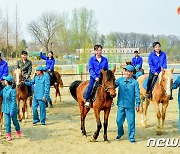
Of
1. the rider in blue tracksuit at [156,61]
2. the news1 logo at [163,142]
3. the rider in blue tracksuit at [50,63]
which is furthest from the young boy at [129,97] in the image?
the rider in blue tracksuit at [50,63]

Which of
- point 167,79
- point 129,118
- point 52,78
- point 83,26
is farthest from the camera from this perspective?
point 83,26

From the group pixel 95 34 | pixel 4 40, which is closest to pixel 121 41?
pixel 95 34

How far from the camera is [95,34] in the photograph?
38.9 meters

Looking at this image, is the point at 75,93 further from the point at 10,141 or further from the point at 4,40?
the point at 4,40

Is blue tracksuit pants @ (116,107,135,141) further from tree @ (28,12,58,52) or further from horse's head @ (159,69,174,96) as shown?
tree @ (28,12,58,52)

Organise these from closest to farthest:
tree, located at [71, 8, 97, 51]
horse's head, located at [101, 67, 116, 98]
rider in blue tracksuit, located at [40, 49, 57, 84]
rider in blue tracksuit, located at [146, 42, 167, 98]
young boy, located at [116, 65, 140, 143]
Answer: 1. horse's head, located at [101, 67, 116, 98]
2. young boy, located at [116, 65, 140, 143]
3. rider in blue tracksuit, located at [146, 42, 167, 98]
4. rider in blue tracksuit, located at [40, 49, 57, 84]
5. tree, located at [71, 8, 97, 51]

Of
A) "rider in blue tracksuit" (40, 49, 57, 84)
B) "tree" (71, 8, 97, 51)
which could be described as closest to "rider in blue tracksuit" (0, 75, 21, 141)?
"rider in blue tracksuit" (40, 49, 57, 84)

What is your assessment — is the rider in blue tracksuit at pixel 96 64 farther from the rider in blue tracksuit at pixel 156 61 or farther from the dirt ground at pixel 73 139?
the rider in blue tracksuit at pixel 156 61

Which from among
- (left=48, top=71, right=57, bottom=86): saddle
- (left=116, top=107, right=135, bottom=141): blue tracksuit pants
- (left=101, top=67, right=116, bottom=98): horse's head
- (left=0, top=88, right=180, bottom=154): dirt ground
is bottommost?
(left=0, top=88, right=180, bottom=154): dirt ground

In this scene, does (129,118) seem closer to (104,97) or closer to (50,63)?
(104,97)

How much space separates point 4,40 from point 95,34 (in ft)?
58.9

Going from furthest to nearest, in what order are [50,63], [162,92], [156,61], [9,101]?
1. [50,63]
2. [156,61]
3. [162,92]
4. [9,101]

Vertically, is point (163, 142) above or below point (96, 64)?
below

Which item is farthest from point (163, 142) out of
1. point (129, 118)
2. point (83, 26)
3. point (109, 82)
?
point (83, 26)
